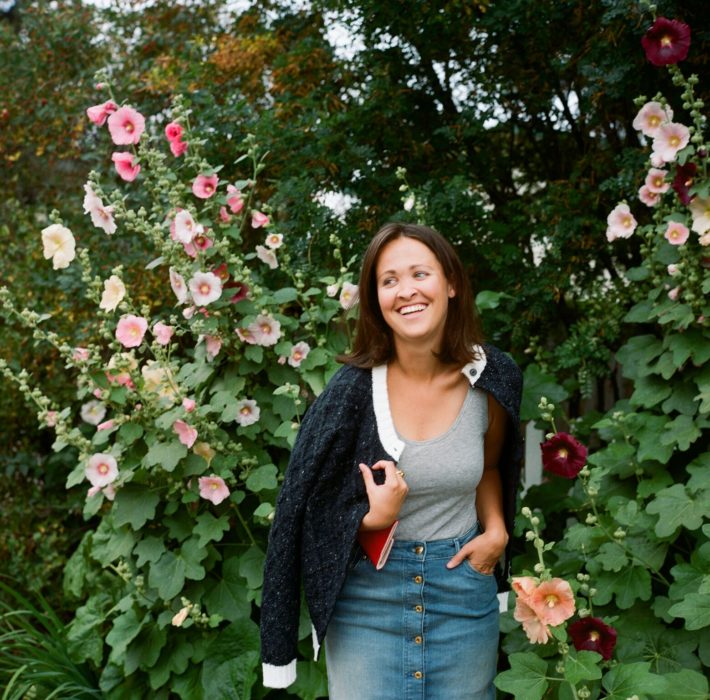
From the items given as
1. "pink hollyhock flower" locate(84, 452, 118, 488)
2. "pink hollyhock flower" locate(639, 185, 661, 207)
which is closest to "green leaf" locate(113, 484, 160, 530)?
"pink hollyhock flower" locate(84, 452, 118, 488)

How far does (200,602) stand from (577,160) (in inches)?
75.2

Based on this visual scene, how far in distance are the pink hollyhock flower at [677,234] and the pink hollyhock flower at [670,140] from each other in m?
0.17

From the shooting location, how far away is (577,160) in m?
3.20

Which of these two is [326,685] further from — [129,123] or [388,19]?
[388,19]

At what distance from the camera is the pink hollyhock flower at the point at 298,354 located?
259cm

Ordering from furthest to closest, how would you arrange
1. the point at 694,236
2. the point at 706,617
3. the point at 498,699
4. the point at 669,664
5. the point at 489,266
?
the point at 489,266, the point at 498,699, the point at 694,236, the point at 669,664, the point at 706,617

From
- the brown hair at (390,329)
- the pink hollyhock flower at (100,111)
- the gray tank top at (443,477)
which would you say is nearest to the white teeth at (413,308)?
the brown hair at (390,329)

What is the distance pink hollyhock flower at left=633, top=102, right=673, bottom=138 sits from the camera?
2.33 meters

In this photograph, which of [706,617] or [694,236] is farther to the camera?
[694,236]

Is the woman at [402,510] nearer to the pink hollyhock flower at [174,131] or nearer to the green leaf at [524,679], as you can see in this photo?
the green leaf at [524,679]

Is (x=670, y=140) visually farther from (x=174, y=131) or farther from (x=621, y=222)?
(x=174, y=131)

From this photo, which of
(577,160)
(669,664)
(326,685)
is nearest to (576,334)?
(577,160)

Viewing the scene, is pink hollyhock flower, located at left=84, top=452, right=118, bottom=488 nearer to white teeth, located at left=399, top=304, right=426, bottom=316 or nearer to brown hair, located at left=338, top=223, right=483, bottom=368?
brown hair, located at left=338, top=223, right=483, bottom=368

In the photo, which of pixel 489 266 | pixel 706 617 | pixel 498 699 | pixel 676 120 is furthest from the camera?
pixel 489 266
